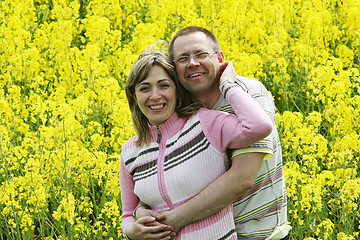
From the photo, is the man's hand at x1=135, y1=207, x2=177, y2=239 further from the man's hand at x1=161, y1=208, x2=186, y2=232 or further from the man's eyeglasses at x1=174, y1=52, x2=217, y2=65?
the man's eyeglasses at x1=174, y1=52, x2=217, y2=65

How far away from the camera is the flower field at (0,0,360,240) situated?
439 cm

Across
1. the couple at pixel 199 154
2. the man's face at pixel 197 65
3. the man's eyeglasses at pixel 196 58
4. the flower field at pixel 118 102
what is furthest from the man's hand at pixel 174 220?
the flower field at pixel 118 102

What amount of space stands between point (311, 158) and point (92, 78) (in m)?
2.46

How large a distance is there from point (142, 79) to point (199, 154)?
464 millimetres

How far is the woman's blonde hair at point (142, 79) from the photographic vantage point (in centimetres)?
275

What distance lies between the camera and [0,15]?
7418 mm

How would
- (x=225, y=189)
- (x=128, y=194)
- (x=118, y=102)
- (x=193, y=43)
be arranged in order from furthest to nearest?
(x=118, y=102), (x=128, y=194), (x=193, y=43), (x=225, y=189)

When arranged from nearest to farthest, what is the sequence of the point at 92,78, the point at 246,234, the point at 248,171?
the point at 248,171 → the point at 246,234 → the point at 92,78

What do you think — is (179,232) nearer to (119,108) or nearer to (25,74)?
(119,108)

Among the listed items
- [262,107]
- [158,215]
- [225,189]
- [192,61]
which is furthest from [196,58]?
[158,215]

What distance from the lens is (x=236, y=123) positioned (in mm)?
2525

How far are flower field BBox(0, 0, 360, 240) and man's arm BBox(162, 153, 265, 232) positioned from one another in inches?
64.3

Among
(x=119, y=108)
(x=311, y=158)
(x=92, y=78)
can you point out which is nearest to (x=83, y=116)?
(x=119, y=108)

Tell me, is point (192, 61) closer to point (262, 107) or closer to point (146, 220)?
point (262, 107)
